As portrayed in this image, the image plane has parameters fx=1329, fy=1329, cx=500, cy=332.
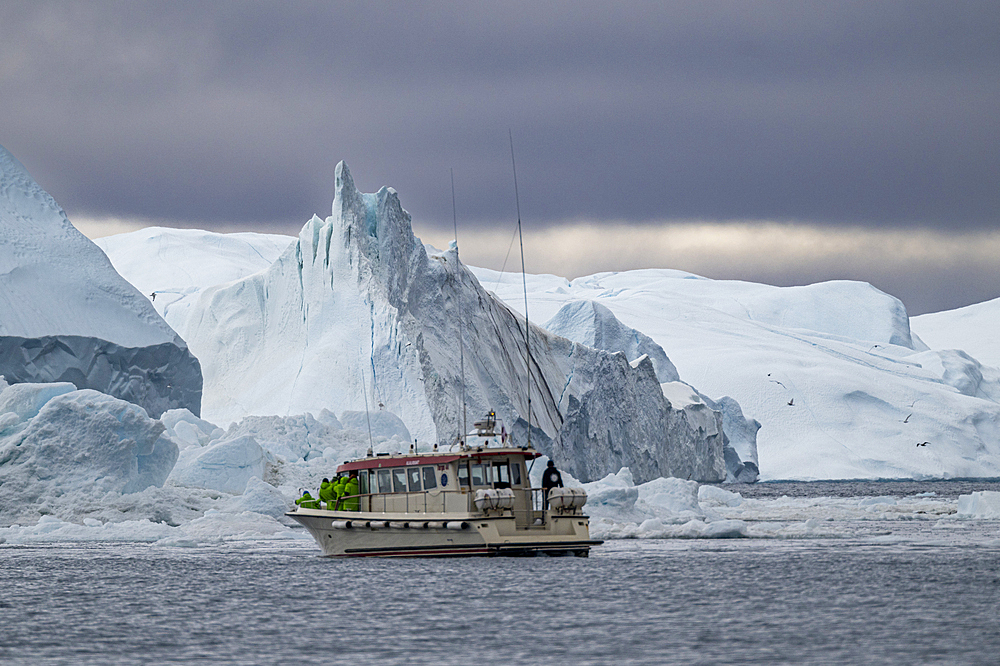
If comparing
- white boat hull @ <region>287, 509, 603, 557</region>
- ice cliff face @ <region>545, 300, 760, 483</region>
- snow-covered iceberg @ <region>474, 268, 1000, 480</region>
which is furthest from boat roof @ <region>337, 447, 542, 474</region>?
snow-covered iceberg @ <region>474, 268, 1000, 480</region>

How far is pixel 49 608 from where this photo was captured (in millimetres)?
17906

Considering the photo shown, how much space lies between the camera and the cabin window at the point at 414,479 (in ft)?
82.6

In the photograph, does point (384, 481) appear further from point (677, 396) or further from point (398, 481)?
point (677, 396)

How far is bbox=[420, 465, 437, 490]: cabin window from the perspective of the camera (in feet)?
81.8

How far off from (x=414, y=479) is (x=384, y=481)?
743mm

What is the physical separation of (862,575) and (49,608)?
1264cm

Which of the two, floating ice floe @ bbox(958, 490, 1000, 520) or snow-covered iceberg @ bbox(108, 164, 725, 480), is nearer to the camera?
floating ice floe @ bbox(958, 490, 1000, 520)

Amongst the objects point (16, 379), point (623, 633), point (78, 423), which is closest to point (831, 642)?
point (623, 633)

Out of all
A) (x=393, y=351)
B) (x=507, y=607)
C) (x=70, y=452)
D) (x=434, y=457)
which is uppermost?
(x=393, y=351)

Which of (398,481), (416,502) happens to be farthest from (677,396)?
(416,502)

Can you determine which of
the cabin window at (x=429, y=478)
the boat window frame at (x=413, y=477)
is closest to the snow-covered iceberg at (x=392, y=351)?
the boat window frame at (x=413, y=477)

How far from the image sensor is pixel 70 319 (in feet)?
131

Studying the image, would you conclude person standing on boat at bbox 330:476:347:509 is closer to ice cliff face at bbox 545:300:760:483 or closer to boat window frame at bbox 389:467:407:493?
boat window frame at bbox 389:467:407:493

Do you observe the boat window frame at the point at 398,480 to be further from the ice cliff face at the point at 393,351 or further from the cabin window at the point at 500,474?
the ice cliff face at the point at 393,351
